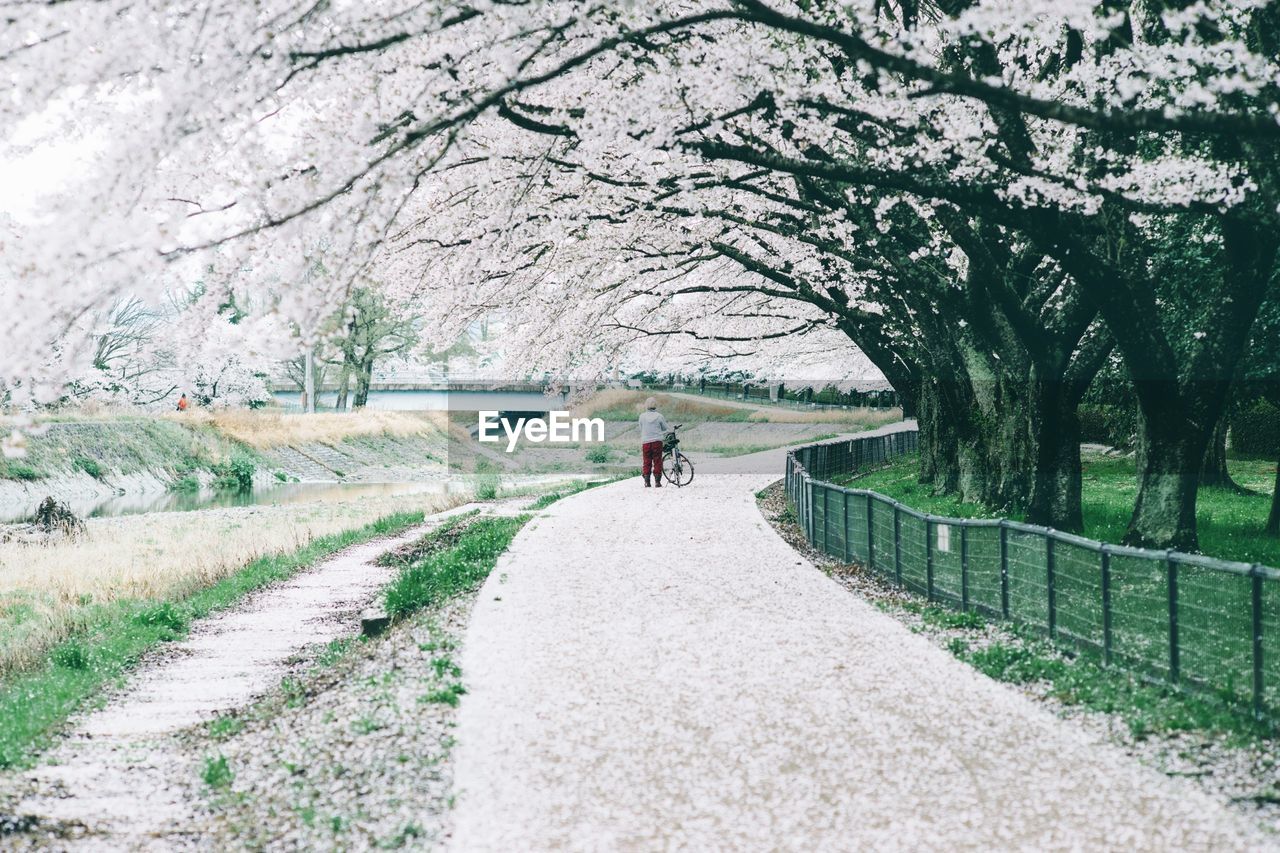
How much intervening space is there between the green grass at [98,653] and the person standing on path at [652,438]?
24.4 ft

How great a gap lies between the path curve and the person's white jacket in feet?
39.6

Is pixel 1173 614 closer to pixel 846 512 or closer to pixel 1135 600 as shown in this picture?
pixel 1135 600

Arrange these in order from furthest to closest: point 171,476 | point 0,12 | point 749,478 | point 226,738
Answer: point 171,476
point 749,478
point 226,738
point 0,12

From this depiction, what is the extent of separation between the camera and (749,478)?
2841 cm

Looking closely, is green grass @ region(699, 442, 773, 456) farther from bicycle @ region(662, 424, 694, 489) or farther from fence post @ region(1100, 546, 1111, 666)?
fence post @ region(1100, 546, 1111, 666)

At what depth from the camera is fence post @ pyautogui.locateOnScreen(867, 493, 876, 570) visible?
13633 millimetres

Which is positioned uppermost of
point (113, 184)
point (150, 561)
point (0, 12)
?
point (0, 12)

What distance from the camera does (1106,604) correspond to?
859 cm

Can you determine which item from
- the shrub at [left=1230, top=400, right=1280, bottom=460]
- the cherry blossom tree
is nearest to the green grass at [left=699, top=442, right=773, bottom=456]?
the shrub at [left=1230, top=400, right=1280, bottom=460]

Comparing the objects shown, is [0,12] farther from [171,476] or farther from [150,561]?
[171,476]

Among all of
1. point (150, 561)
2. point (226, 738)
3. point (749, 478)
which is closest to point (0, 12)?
point (226, 738)

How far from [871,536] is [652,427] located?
31.8ft

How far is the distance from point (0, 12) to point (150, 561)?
1302 cm

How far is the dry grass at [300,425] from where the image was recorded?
1641 inches
